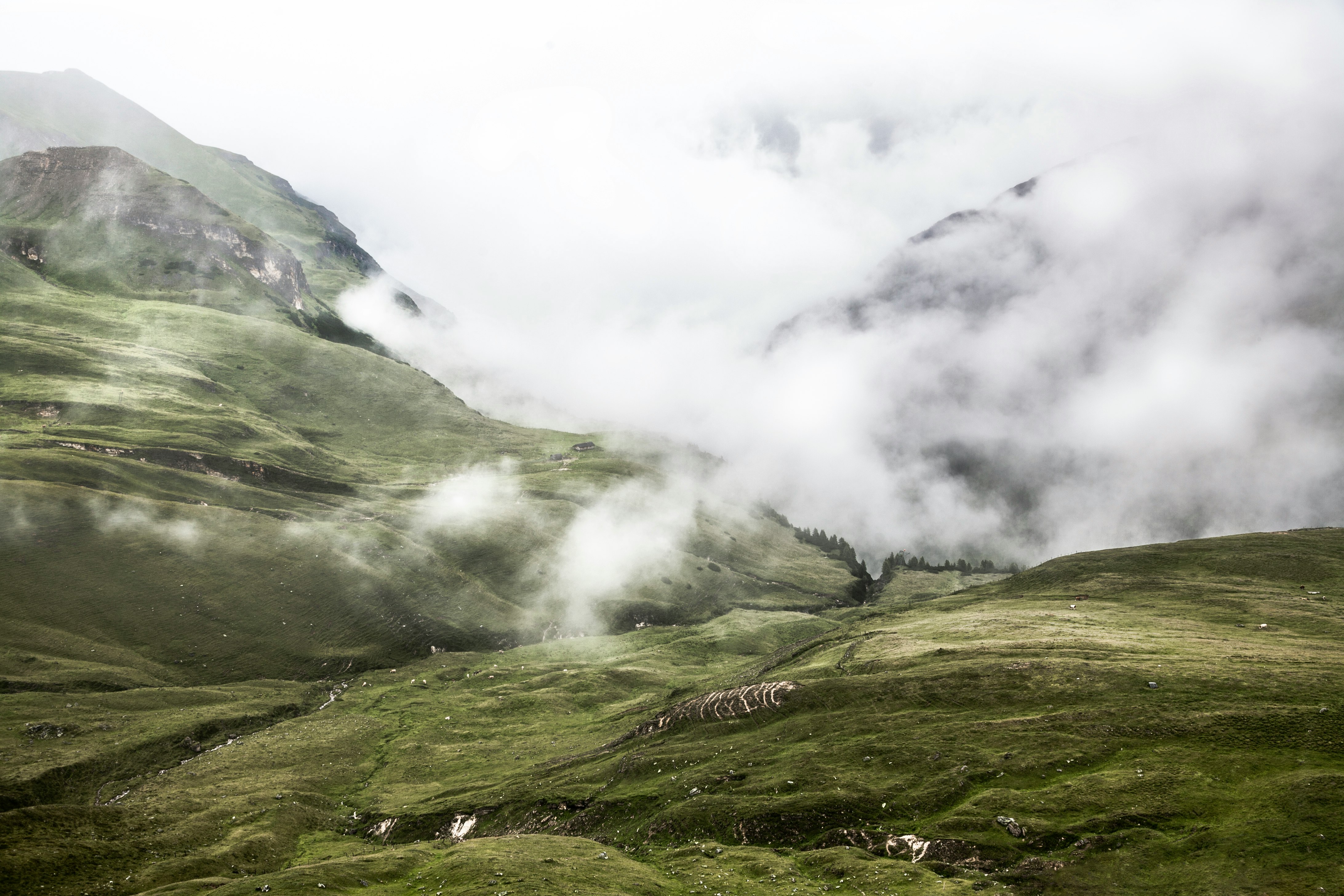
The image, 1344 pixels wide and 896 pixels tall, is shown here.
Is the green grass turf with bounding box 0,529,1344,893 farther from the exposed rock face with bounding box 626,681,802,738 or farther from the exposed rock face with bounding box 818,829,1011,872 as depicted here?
the exposed rock face with bounding box 626,681,802,738

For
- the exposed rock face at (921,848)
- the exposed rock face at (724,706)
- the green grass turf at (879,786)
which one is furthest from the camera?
the exposed rock face at (724,706)

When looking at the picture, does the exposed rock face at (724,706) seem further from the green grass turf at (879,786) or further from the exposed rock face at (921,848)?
the exposed rock face at (921,848)

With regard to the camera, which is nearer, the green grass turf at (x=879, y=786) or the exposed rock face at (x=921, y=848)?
the green grass turf at (x=879, y=786)

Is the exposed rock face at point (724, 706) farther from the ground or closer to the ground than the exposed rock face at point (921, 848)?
farther from the ground

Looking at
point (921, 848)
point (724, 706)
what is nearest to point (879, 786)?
point (921, 848)

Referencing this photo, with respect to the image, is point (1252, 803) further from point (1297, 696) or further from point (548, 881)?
point (548, 881)

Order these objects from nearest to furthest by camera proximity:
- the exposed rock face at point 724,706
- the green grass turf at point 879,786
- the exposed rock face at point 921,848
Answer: the green grass turf at point 879,786, the exposed rock face at point 921,848, the exposed rock face at point 724,706

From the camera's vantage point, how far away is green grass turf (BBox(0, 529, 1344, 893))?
2044 inches

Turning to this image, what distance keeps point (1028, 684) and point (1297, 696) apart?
24.4m

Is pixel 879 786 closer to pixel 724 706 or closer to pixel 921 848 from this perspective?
pixel 921 848

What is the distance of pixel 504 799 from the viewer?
8800cm

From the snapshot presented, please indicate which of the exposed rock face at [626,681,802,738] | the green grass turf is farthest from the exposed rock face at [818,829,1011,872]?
the exposed rock face at [626,681,802,738]

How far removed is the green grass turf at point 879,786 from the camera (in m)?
51.9

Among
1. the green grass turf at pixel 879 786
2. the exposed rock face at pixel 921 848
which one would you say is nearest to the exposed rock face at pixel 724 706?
the green grass turf at pixel 879 786
